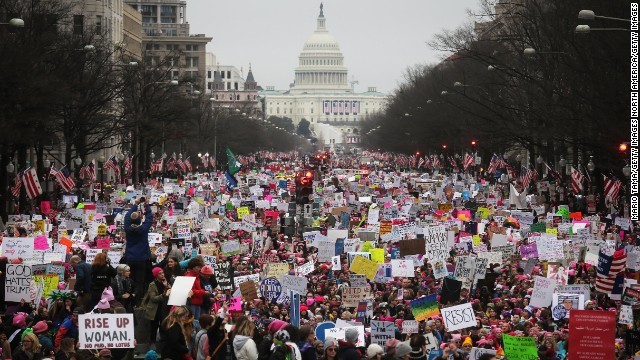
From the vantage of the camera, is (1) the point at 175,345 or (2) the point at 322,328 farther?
(2) the point at 322,328

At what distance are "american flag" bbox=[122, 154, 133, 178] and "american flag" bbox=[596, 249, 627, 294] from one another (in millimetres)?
54828

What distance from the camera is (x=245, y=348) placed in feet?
54.5

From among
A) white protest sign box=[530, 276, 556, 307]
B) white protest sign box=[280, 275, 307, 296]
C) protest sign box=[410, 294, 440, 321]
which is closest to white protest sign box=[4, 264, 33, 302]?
white protest sign box=[280, 275, 307, 296]

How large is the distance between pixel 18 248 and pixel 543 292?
7.94 meters

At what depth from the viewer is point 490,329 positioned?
21266 millimetres

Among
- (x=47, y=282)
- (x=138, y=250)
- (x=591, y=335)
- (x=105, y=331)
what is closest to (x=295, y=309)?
(x=138, y=250)

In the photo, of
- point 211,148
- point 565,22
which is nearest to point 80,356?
point 565,22

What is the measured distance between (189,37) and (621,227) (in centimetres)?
16030

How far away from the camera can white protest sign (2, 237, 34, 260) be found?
26.6 metres

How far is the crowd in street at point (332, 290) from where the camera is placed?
17859 millimetres

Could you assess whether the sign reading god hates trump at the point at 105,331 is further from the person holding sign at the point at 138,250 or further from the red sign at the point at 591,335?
the person holding sign at the point at 138,250

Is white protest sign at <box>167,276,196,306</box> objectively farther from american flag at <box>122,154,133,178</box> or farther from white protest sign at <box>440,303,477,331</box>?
american flag at <box>122,154,133,178</box>

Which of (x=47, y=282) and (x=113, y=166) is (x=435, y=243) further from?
(x=113, y=166)

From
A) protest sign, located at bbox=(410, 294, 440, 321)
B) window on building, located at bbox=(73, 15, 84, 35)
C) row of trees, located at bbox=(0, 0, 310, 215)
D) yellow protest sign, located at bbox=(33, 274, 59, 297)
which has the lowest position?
protest sign, located at bbox=(410, 294, 440, 321)
